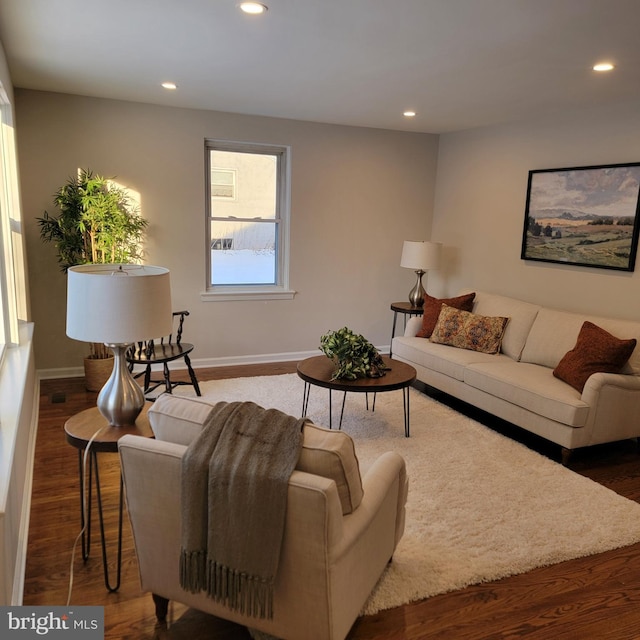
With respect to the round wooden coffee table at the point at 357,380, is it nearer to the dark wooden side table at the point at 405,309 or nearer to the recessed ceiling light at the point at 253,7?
the dark wooden side table at the point at 405,309

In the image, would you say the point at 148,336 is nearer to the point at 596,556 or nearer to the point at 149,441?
the point at 149,441

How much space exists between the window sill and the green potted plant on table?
2001 millimetres

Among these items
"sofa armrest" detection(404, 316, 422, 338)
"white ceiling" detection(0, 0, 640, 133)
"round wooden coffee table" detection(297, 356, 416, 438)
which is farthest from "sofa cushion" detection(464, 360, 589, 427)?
"white ceiling" detection(0, 0, 640, 133)

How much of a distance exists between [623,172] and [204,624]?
13.5 feet

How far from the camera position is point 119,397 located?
221 centimetres

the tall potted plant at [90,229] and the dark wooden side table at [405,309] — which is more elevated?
the tall potted plant at [90,229]

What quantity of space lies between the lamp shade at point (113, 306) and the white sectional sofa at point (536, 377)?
269cm

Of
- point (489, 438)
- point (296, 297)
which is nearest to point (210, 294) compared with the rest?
point (296, 297)

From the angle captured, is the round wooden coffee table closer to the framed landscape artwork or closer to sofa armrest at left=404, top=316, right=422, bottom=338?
sofa armrest at left=404, top=316, right=422, bottom=338

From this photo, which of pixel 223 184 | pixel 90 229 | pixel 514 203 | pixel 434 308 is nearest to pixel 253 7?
pixel 90 229

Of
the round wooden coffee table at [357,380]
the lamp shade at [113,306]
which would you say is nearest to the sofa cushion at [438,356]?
the round wooden coffee table at [357,380]

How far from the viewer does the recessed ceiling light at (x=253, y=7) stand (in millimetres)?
2387

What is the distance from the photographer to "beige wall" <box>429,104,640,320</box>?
4.16m

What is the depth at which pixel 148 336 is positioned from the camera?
2.08 metres
